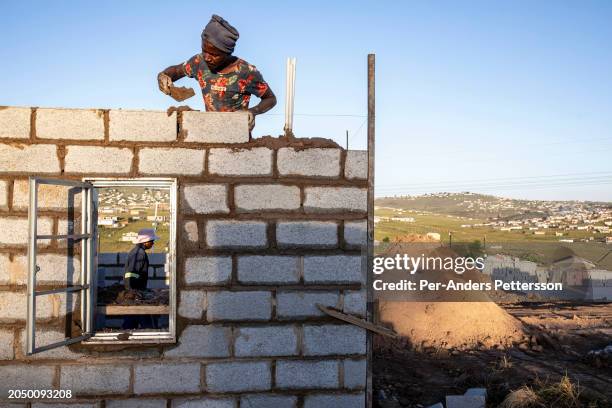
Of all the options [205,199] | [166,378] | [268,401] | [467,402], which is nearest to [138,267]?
[166,378]

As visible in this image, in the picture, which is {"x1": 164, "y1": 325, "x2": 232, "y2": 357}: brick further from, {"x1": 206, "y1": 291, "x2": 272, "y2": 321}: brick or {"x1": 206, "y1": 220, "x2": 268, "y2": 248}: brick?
{"x1": 206, "y1": 220, "x2": 268, "y2": 248}: brick

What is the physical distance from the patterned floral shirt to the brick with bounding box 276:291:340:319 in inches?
64.1

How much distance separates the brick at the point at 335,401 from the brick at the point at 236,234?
1184 mm

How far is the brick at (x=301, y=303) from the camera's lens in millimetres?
4016

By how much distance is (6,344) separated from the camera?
12.6 feet

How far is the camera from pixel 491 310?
10148 millimetres

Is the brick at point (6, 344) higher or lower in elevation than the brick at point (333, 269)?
lower

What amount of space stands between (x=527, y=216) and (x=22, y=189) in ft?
118

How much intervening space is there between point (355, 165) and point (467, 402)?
8.69 ft

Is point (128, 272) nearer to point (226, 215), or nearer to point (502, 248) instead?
point (226, 215)

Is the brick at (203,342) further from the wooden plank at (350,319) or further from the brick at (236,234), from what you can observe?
the wooden plank at (350,319)

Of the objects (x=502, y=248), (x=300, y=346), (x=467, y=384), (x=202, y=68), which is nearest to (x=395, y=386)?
(x=467, y=384)

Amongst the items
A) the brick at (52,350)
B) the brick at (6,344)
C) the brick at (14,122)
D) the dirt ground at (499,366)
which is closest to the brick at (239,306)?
the brick at (52,350)

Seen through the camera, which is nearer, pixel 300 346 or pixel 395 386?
pixel 300 346
